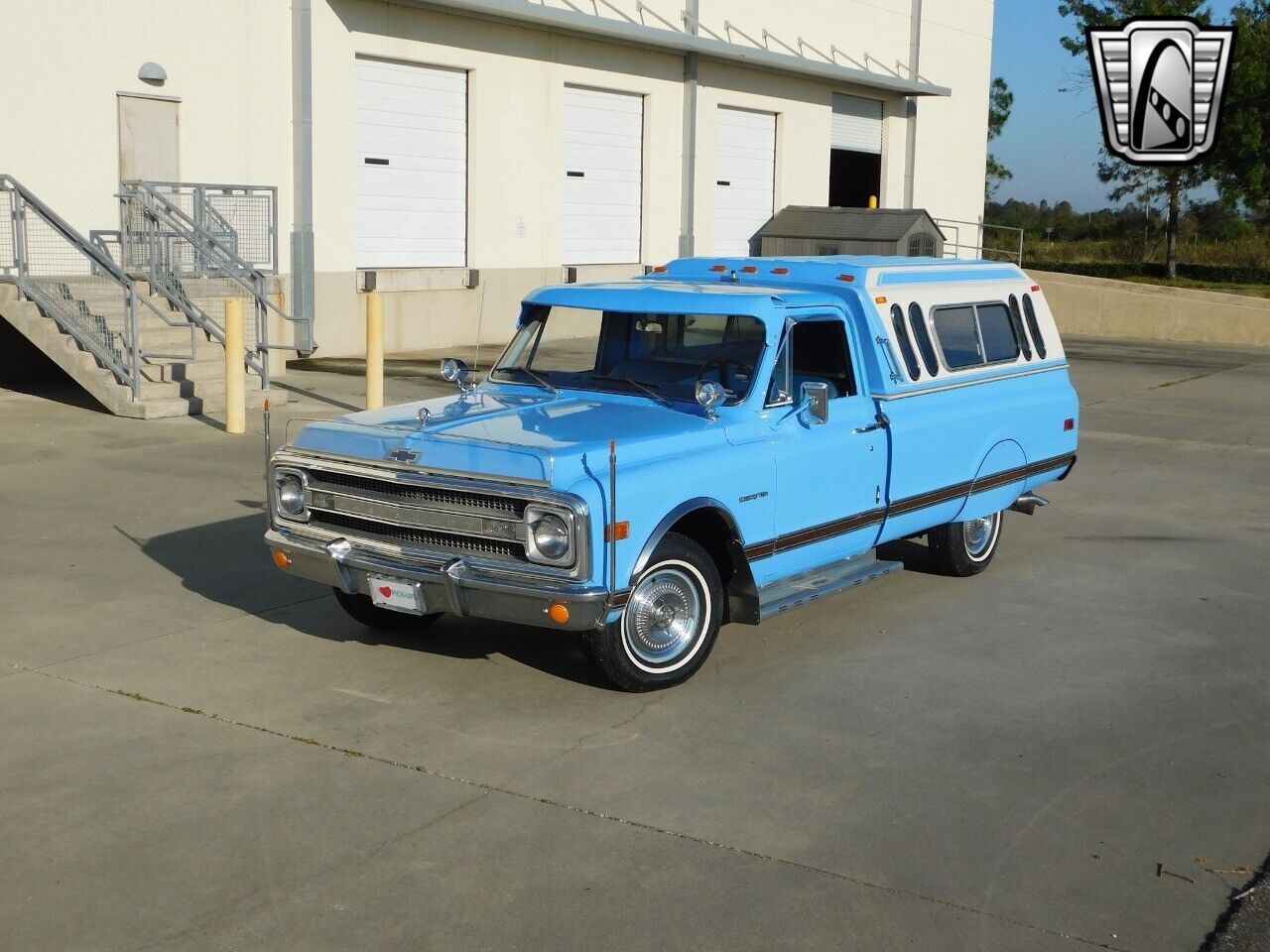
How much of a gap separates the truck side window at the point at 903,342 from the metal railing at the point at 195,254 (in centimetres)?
964

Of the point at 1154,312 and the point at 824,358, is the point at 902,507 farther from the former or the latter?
the point at 1154,312

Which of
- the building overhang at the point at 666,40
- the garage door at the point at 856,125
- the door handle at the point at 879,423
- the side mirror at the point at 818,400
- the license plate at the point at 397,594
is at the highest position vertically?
the building overhang at the point at 666,40

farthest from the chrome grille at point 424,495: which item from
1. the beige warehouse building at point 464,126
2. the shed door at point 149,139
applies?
the shed door at point 149,139

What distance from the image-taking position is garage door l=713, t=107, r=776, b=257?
1185 inches

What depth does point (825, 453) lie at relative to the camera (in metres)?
7.81

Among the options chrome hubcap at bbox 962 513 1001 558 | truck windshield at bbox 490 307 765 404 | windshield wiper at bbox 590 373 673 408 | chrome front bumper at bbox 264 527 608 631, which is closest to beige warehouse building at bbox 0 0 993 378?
truck windshield at bbox 490 307 765 404

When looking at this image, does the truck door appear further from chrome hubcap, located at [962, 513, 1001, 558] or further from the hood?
chrome hubcap, located at [962, 513, 1001, 558]

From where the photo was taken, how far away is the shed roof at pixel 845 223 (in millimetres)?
28734

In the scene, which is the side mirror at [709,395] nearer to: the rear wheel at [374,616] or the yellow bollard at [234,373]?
the rear wheel at [374,616]

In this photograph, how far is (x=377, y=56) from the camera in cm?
2242

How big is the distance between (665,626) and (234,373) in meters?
9.02

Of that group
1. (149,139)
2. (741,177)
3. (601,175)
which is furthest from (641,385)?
(741,177)

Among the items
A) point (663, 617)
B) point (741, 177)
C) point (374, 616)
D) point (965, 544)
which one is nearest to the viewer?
point (663, 617)

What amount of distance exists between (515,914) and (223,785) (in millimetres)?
1610
